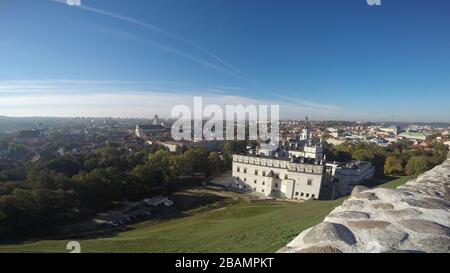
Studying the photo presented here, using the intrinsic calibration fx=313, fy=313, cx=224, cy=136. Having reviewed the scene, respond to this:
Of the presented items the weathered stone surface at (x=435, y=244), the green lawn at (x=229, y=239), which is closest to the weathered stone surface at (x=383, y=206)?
the weathered stone surface at (x=435, y=244)

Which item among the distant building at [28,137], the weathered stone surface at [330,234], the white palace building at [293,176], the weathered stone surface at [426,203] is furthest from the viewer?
the distant building at [28,137]

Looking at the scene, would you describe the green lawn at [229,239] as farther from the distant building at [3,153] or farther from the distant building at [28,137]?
the distant building at [28,137]

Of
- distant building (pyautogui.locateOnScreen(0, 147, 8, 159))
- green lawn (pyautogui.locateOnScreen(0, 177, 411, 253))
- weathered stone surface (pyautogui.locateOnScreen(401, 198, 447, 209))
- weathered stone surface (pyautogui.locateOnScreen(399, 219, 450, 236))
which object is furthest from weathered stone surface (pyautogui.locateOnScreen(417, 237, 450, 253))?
distant building (pyautogui.locateOnScreen(0, 147, 8, 159))

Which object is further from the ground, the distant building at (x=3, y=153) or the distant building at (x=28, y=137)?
the distant building at (x=28, y=137)

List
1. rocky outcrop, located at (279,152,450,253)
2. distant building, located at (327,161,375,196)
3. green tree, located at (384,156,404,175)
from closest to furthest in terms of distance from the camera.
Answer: rocky outcrop, located at (279,152,450,253), distant building, located at (327,161,375,196), green tree, located at (384,156,404,175)

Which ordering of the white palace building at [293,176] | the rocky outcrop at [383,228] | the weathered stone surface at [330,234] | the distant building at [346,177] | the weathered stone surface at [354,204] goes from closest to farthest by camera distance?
the rocky outcrop at [383,228], the weathered stone surface at [330,234], the weathered stone surface at [354,204], the white palace building at [293,176], the distant building at [346,177]

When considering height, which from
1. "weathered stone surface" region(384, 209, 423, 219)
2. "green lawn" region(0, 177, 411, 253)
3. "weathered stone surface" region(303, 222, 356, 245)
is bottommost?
"green lawn" region(0, 177, 411, 253)

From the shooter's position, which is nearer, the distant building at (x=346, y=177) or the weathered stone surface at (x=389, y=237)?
the weathered stone surface at (x=389, y=237)

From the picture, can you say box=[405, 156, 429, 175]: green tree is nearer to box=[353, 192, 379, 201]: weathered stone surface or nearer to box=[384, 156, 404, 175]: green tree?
box=[384, 156, 404, 175]: green tree
